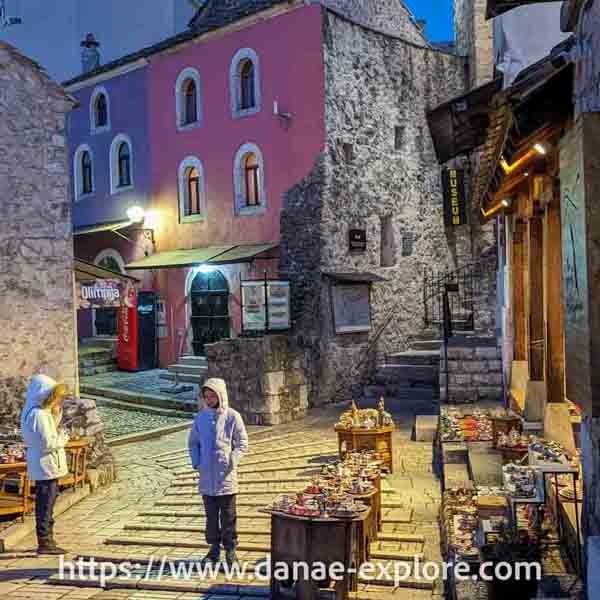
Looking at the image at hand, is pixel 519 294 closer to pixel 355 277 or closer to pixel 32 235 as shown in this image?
pixel 355 277

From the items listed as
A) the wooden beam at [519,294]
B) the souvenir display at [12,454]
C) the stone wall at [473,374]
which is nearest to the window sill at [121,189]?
the stone wall at [473,374]

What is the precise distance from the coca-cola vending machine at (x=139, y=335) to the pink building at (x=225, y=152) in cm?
36

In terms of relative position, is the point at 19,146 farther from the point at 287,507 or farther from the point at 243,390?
the point at 287,507

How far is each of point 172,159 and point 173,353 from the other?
4871 mm

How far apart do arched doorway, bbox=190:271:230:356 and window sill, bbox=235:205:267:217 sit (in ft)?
4.96

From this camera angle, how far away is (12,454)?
8.57 metres

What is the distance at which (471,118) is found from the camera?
1062cm

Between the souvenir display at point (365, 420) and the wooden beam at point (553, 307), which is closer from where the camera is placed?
the wooden beam at point (553, 307)

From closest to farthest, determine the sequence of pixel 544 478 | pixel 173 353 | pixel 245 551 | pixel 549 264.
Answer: pixel 544 478
pixel 245 551
pixel 549 264
pixel 173 353

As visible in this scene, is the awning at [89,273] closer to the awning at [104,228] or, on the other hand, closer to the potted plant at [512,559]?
the awning at [104,228]

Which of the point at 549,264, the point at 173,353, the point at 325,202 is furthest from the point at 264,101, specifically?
the point at 549,264

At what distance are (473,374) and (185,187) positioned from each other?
952 centimetres

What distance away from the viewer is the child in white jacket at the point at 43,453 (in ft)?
24.2

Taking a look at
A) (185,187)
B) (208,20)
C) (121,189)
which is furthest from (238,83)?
(121,189)
